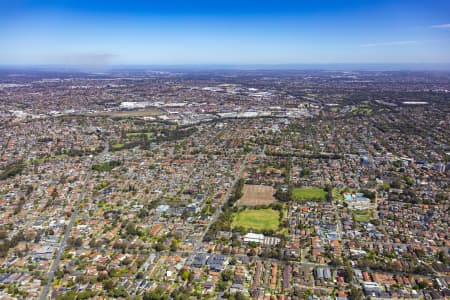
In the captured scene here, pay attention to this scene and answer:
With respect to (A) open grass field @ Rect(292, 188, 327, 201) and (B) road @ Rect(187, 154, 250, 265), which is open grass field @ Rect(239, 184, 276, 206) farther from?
(A) open grass field @ Rect(292, 188, 327, 201)

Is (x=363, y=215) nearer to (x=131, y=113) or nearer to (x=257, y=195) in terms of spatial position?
(x=257, y=195)

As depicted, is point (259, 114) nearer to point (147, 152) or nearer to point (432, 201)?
point (147, 152)

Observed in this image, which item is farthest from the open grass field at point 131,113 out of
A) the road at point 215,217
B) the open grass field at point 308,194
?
the open grass field at point 308,194

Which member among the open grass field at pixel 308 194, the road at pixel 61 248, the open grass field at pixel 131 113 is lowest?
the road at pixel 61 248

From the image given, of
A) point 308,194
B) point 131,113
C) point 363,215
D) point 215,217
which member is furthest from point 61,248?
point 131,113

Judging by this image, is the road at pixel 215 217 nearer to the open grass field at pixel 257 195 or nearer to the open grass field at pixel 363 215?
the open grass field at pixel 257 195

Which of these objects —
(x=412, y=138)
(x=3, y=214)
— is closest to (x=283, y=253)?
(x=3, y=214)

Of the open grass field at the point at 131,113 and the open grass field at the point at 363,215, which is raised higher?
the open grass field at the point at 131,113

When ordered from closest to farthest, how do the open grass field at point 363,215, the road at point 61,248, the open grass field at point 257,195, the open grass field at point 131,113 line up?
the road at point 61,248
the open grass field at point 363,215
the open grass field at point 257,195
the open grass field at point 131,113

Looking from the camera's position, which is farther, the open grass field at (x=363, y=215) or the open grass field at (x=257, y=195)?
the open grass field at (x=257, y=195)
